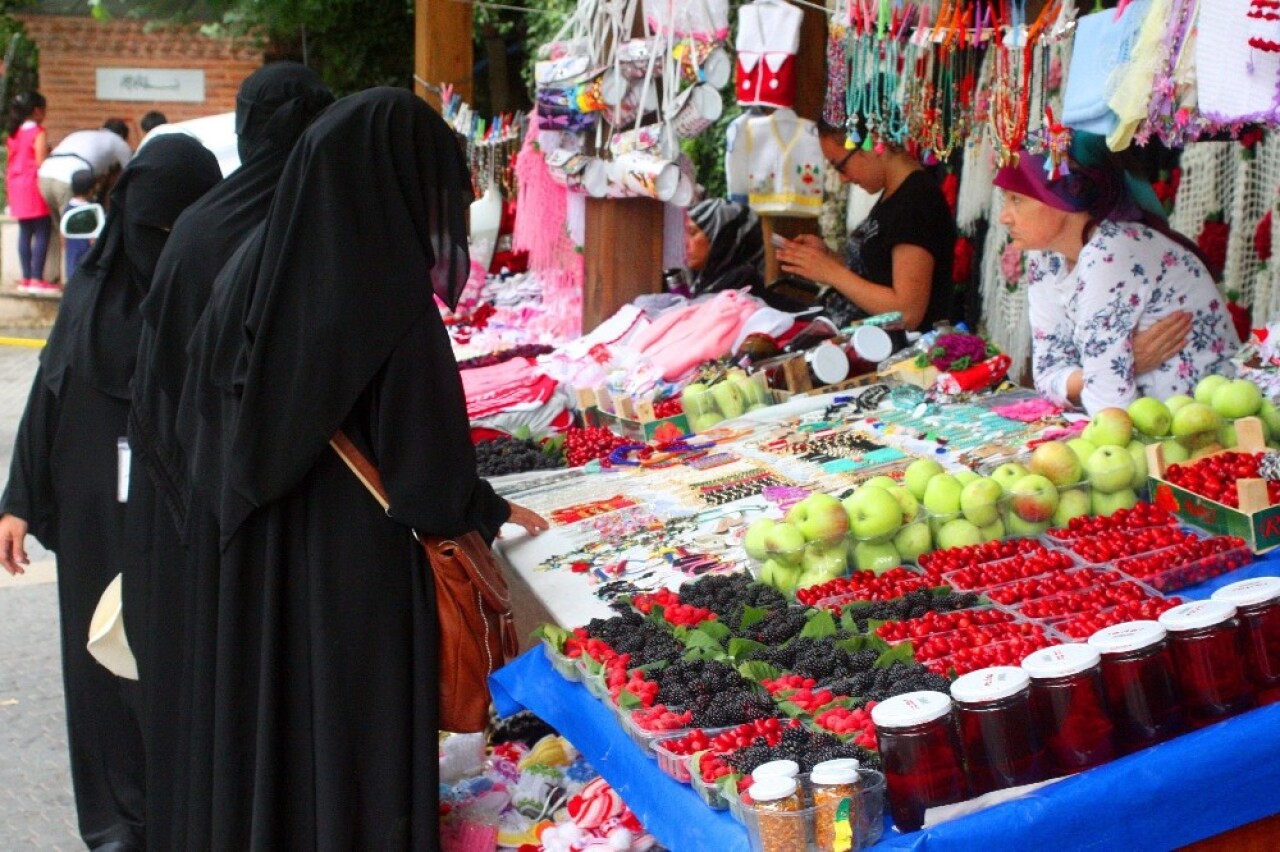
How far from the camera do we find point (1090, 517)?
9.91 ft

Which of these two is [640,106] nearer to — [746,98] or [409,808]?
[746,98]

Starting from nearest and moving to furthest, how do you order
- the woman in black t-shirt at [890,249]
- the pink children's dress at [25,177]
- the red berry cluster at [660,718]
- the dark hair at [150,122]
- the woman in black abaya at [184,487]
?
the red berry cluster at [660,718]
the woman in black abaya at [184,487]
the woman in black t-shirt at [890,249]
the dark hair at [150,122]
the pink children's dress at [25,177]

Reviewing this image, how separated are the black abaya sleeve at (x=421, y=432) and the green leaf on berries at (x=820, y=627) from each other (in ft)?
2.27

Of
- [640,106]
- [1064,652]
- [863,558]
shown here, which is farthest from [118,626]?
[640,106]

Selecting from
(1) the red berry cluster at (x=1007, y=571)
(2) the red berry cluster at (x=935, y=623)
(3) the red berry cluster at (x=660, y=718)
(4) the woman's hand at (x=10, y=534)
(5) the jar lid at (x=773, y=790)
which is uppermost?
(1) the red berry cluster at (x=1007, y=571)

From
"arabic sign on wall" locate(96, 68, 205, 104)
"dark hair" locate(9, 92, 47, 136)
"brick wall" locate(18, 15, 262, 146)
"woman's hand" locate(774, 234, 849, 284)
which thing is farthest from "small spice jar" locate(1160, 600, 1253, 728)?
"arabic sign on wall" locate(96, 68, 205, 104)

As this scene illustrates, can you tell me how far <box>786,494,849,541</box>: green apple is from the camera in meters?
2.89

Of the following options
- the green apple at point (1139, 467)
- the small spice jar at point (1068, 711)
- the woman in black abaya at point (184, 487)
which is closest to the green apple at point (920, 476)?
A: the green apple at point (1139, 467)

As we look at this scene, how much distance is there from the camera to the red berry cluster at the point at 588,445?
4449 millimetres

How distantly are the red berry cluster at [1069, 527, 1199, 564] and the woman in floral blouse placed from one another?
0.89 metres

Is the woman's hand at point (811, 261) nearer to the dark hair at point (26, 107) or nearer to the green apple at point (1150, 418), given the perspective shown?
the green apple at point (1150, 418)

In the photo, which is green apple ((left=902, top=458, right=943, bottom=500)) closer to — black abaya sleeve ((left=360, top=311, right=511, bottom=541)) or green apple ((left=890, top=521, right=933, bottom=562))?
green apple ((left=890, top=521, right=933, bottom=562))

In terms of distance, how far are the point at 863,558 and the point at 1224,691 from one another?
91 cm

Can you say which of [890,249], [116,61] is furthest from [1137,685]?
[116,61]
